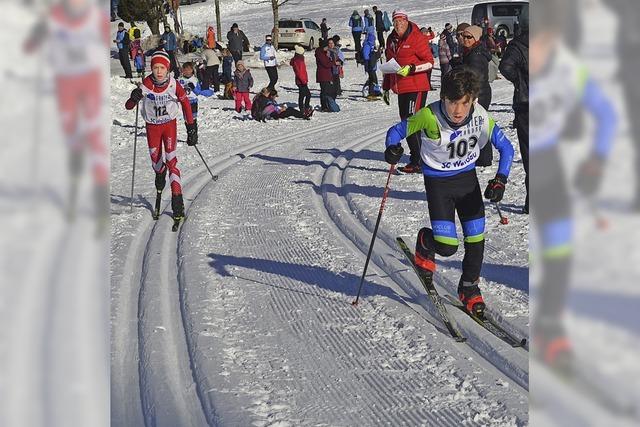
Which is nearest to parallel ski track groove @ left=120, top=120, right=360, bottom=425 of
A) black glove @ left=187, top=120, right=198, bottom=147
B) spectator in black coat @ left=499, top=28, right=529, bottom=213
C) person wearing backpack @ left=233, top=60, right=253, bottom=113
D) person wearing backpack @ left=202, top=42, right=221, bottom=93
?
black glove @ left=187, top=120, right=198, bottom=147

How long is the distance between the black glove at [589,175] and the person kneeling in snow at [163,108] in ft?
24.4

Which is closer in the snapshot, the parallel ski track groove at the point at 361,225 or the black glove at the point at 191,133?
the parallel ski track groove at the point at 361,225

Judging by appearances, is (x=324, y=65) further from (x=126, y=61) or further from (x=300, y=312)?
(x=300, y=312)

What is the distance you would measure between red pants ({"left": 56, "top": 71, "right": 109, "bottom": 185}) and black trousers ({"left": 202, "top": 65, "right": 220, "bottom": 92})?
1988 cm

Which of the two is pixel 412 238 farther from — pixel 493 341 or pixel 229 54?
pixel 229 54

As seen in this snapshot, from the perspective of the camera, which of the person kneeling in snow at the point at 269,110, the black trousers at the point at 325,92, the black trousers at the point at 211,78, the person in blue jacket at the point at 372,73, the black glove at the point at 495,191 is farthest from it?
the black trousers at the point at 211,78

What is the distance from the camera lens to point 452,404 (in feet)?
12.3

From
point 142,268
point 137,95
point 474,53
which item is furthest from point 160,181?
point 474,53

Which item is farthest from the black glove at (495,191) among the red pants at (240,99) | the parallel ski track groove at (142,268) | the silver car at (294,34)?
the silver car at (294,34)

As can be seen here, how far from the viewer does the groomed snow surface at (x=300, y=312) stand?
380 cm

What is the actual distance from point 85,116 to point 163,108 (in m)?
7.32

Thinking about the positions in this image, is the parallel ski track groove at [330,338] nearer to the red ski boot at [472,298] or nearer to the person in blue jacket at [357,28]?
the red ski boot at [472,298]

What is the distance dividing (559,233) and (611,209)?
0.07m

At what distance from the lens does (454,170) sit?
4.96m
